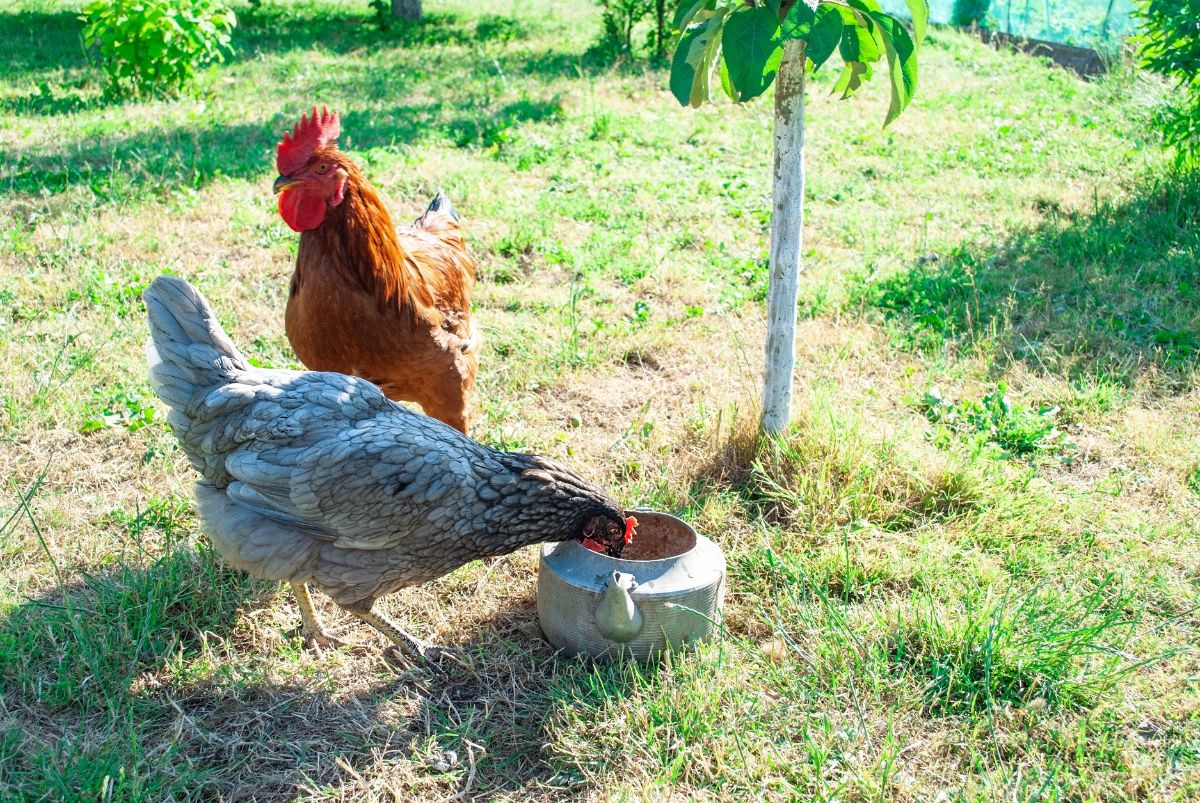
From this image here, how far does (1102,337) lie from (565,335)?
313cm

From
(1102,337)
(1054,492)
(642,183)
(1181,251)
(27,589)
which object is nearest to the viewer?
(27,589)

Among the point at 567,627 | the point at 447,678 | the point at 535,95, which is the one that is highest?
the point at 535,95

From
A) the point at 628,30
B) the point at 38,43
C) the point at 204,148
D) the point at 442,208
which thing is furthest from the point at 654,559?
the point at 38,43

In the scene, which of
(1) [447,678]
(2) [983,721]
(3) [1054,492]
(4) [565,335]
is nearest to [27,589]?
(1) [447,678]

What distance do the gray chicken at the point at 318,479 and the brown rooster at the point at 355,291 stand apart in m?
0.58

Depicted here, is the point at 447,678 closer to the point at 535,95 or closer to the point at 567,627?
the point at 567,627

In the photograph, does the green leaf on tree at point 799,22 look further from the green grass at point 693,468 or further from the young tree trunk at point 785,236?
the green grass at point 693,468

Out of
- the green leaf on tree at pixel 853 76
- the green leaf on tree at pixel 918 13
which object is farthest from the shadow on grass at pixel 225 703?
the green leaf on tree at pixel 918 13

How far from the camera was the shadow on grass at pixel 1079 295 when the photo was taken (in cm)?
510

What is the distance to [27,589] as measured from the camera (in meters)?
3.44

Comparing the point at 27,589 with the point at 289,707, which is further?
the point at 27,589

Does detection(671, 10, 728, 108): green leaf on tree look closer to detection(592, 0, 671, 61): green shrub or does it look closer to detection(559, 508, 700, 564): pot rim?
detection(559, 508, 700, 564): pot rim

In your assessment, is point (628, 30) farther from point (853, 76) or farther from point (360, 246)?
point (360, 246)

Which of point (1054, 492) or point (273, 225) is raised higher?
point (273, 225)
